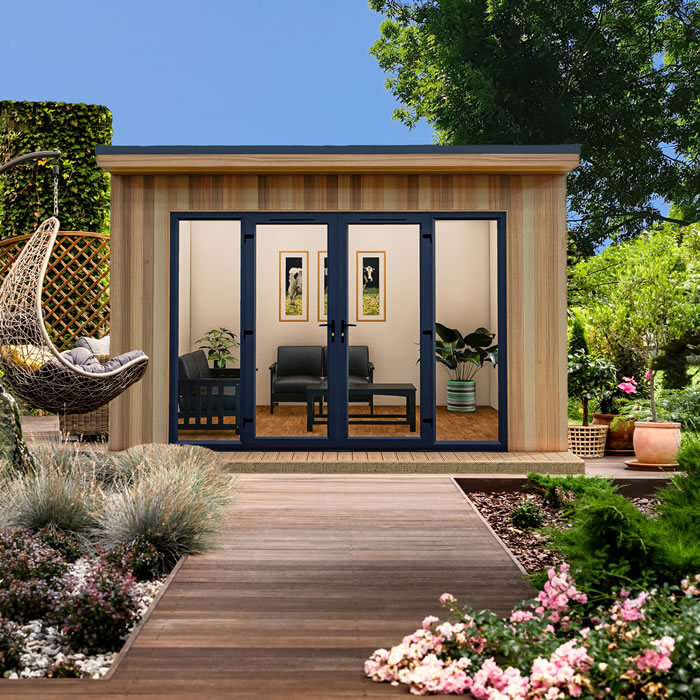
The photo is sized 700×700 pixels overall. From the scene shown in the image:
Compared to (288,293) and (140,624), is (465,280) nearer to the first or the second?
(288,293)

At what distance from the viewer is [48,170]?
979cm

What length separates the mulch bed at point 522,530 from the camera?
3549 millimetres

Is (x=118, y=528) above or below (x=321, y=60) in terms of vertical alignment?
below

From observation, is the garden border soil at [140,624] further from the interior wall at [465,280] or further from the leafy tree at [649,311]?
the interior wall at [465,280]

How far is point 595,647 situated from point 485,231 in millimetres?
7796

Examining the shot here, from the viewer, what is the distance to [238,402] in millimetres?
6367

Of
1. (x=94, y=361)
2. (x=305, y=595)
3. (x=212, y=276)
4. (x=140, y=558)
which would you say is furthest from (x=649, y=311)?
(x=140, y=558)

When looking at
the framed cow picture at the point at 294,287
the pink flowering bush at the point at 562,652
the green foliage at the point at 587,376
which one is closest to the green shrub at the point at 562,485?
the pink flowering bush at the point at 562,652

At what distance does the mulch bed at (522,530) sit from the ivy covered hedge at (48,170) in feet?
22.8

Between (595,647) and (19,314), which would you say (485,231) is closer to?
(19,314)

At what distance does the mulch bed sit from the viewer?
3.55m

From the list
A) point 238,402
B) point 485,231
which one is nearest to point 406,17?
point 485,231

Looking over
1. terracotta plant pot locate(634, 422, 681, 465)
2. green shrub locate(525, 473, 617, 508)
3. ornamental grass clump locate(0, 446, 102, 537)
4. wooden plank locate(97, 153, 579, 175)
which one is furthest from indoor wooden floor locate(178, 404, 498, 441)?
ornamental grass clump locate(0, 446, 102, 537)

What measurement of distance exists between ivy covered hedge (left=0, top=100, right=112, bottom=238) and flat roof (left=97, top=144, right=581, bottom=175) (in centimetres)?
433
